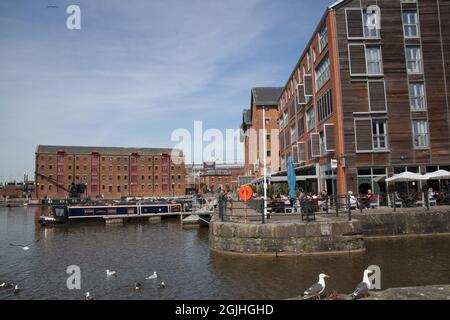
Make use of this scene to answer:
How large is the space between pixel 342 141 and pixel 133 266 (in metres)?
15.6

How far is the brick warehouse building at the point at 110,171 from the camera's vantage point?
9400 cm

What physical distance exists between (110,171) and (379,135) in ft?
278

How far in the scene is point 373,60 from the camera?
2473 cm

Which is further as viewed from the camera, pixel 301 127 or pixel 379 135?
pixel 301 127

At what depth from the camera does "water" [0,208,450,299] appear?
10.6m

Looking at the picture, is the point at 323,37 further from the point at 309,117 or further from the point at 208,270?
the point at 208,270

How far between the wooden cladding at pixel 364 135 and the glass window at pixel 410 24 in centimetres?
682

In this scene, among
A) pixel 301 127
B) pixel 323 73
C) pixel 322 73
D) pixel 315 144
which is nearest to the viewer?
pixel 323 73

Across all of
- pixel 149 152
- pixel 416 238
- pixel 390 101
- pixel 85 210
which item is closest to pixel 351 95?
pixel 390 101

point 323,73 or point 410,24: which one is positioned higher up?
point 410,24

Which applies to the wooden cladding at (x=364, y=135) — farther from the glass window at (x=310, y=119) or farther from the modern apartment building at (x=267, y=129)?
the modern apartment building at (x=267, y=129)

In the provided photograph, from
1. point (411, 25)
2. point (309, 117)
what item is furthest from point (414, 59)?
point (309, 117)

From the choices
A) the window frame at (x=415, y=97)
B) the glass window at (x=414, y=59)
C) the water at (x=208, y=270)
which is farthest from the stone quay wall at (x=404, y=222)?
the glass window at (x=414, y=59)

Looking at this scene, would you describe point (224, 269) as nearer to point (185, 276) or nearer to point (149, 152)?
point (185, 276)
